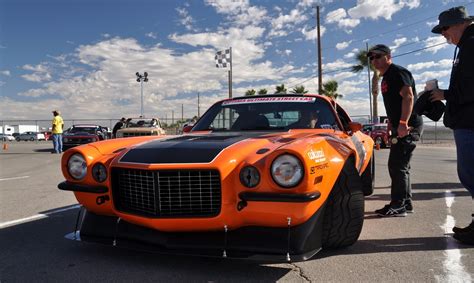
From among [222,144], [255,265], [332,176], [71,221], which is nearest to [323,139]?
[332,176]

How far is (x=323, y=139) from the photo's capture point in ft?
9.83

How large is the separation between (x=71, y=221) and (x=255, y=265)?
2.40m

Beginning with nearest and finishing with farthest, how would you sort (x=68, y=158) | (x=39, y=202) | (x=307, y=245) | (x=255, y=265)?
(x=307, y=245), (x=255, y=265), (x=68, y=158), (x=39, y=202)

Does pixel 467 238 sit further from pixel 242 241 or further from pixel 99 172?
pixel 99 172

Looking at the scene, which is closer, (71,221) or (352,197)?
(352,197)

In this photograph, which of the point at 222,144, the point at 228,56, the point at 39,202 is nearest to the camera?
the point at 222,144

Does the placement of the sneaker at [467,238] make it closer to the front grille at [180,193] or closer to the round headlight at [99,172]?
the front grille at [180,193]

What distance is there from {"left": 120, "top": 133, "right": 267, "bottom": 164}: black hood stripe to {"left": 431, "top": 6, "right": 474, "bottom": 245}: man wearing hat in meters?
1.76

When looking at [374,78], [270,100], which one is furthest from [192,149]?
[374,78]

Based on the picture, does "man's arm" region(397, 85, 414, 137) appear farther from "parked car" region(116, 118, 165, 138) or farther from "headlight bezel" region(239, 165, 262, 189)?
"parked car" region(116, 118, 165, 138)

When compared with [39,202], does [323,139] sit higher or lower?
higher

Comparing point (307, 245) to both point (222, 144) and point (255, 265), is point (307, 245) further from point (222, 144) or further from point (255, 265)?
point (222, 144)

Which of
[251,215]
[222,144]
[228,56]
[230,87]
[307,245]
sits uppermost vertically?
A: [228,56]

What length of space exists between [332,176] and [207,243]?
A: 97cm
